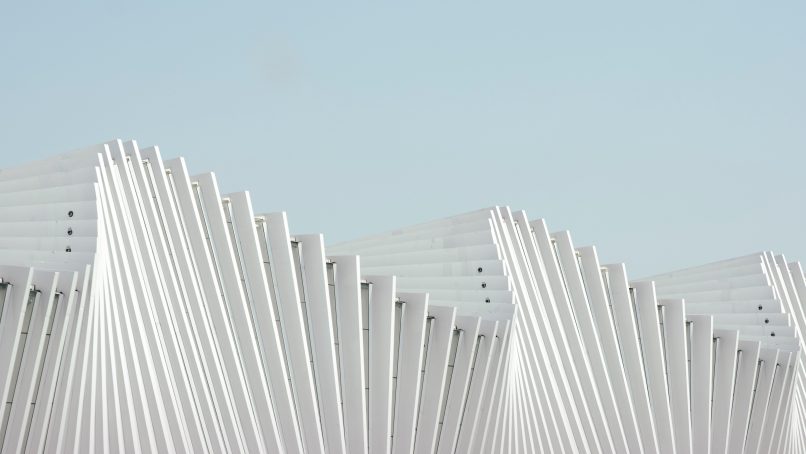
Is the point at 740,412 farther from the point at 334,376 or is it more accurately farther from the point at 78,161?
the point at 78,161

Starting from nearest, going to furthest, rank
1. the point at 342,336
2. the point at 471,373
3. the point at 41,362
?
the point at 41,362
the point at 342,336
the point at 471,373

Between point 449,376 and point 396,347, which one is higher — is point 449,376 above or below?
below

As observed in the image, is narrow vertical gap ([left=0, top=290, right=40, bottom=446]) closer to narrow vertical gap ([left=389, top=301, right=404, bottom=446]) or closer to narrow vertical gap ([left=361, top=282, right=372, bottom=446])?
narrow vertical gap ([left=361, top=282, right=372, bottom=446])

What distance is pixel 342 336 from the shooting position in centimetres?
3566

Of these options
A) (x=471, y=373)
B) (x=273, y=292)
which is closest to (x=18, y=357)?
(x=273, y=292)

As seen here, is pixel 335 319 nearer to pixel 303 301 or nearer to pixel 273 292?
pixel 303 301

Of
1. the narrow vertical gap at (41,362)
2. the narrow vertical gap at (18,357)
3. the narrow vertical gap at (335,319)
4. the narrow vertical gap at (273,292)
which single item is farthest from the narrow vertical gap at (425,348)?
the narrow vertical gap at (18,357)

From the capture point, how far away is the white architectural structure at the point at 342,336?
2955cm

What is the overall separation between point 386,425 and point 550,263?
10.8m

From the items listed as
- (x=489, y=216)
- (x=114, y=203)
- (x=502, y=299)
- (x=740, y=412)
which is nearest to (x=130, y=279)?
(x=114, y=203)

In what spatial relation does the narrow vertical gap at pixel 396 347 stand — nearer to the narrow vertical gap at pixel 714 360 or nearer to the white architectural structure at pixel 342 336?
the white architectural structure at pixel 342 336

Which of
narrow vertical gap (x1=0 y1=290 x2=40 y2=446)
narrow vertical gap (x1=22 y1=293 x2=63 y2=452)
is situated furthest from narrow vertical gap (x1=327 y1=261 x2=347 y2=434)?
narrow vertical gap (x1=0 y1=290 x2=40 y2=446)

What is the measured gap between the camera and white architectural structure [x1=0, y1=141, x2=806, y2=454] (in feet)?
96.9

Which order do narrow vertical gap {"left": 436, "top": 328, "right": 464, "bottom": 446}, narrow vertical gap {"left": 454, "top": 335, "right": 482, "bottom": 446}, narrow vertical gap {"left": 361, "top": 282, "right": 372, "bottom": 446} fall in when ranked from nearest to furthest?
narrow vertical gap {"left": 361, "top": 282, "right": 372, "bottom": 446}, narrow vertical gap {"left": 436, "top": 328, "right": 464, "bottom": 446}, narrow vertical gap {"left": 454, "top": 335, "right": 482, "bottom": 446}
